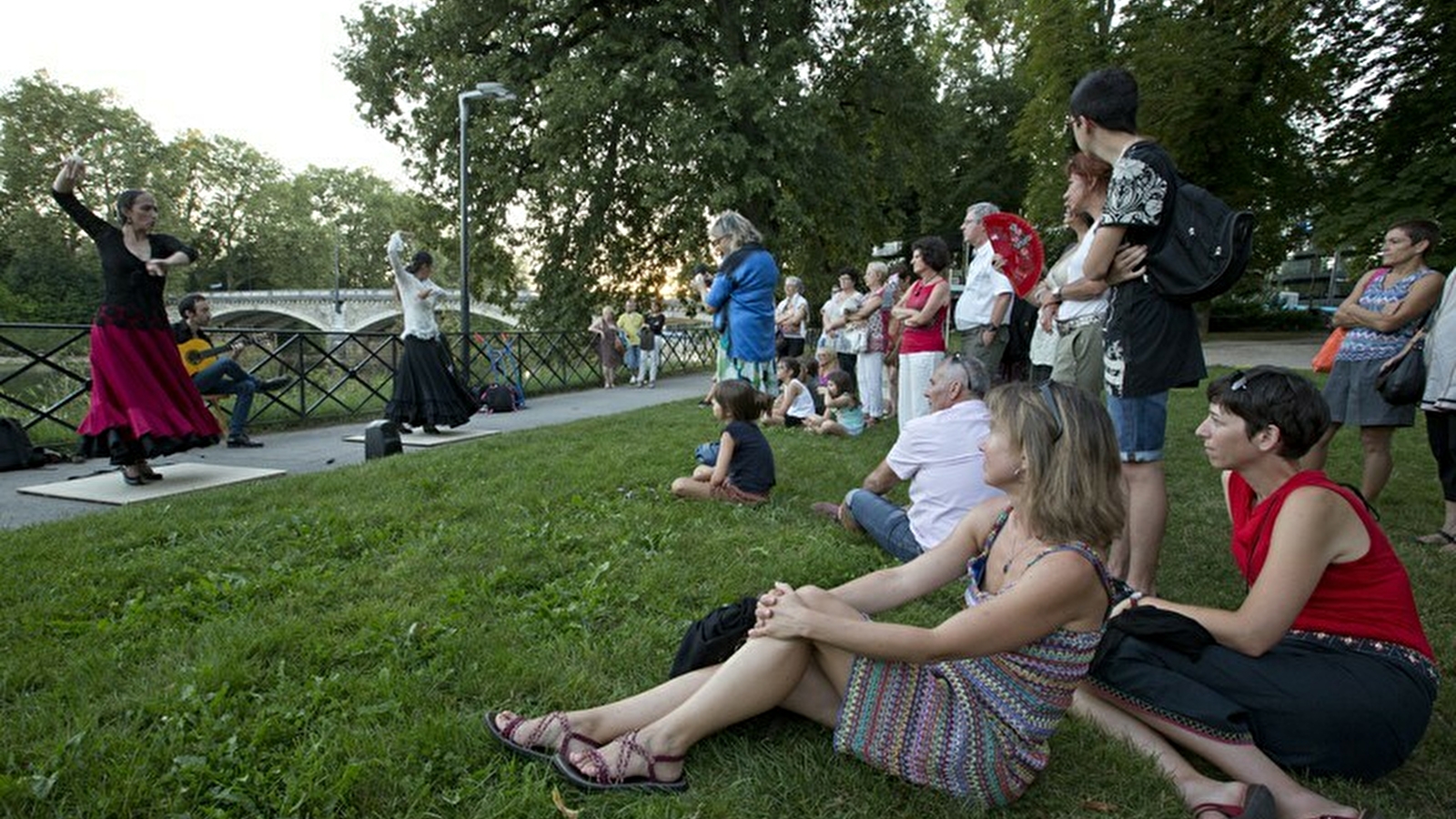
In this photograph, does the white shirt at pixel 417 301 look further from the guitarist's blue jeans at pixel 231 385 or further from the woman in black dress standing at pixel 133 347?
the woman in black dress standing at pixel 133 347

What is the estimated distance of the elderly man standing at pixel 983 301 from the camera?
5570 mm

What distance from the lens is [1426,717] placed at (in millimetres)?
2047

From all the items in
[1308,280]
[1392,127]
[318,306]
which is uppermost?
[1308,280]

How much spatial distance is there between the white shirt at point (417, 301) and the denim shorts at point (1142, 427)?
6.48 m

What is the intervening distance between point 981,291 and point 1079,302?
238 cm

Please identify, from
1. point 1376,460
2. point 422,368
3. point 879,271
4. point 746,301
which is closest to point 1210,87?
point 879,271

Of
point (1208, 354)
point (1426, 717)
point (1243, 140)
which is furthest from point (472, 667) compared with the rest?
point (1243, 140)

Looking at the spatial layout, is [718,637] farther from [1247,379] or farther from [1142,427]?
[1142,427]

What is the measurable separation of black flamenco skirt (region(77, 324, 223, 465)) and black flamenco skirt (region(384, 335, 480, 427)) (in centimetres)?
263

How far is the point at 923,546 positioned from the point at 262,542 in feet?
10.6

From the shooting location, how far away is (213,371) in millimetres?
7738

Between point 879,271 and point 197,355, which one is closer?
point 197,355

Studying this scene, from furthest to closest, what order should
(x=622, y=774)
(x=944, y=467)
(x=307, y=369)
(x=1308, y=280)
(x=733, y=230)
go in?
(x=1308, y=280) < (x=307, y=369) < (x=733, y=230) < (x=944, y=467) < (x=622, y=774)

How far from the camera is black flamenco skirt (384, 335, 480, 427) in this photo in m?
8.05
